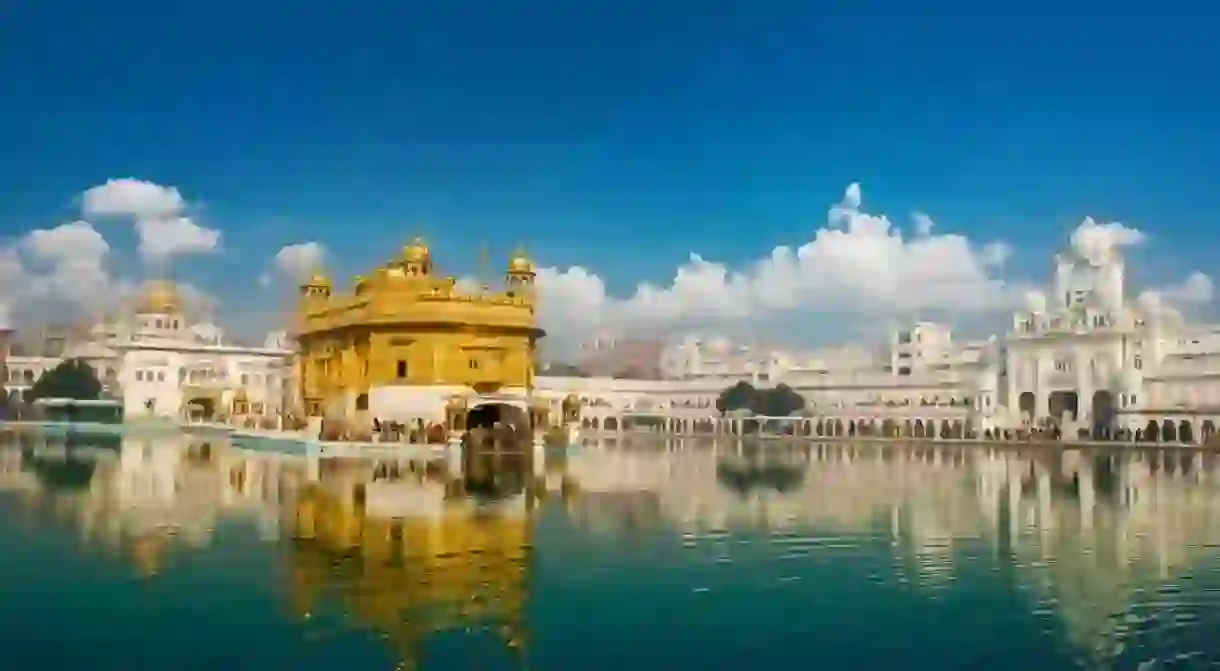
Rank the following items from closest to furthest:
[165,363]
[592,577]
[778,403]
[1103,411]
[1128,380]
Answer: [592,577]
[1128,380]
[1103,411]
[165,363]
[778,403]

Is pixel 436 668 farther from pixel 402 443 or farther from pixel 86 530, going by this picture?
pixel 402 443

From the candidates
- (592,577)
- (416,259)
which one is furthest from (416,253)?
(592,577)

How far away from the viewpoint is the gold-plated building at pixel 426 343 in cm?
3388

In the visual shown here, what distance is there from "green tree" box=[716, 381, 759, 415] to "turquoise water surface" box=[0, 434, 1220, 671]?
1894 inches

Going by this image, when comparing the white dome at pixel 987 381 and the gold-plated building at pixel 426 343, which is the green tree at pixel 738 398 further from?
the gold-plated building at pixel 426 343

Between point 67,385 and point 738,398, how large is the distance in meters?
32.9

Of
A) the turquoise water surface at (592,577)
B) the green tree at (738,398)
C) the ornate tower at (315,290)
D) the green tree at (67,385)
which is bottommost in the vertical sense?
the turquoise water surface at (592,577)

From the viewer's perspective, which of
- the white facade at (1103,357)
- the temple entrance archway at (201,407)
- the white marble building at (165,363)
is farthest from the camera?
the white marble building at (165,363)

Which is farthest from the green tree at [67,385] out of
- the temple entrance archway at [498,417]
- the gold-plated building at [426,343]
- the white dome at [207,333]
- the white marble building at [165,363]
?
the temple entrance archway at [498,417]

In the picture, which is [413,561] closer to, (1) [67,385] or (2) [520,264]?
(2) [520,264]

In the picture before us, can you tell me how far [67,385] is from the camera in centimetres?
5906

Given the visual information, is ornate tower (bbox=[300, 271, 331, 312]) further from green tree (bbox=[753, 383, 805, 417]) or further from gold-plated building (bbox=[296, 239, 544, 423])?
green tree (bbox=[753, 383, 805, 417])

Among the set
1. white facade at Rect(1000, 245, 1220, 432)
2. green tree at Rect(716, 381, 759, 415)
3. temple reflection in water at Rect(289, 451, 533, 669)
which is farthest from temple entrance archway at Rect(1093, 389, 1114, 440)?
temple reflection in water at Rect(289, 451, 533, 669)

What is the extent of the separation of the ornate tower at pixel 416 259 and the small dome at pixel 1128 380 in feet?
97.8
